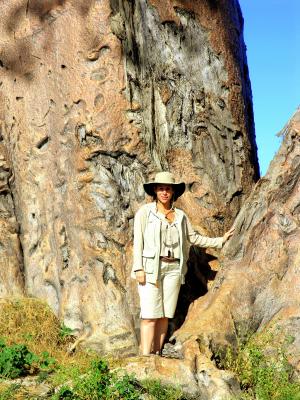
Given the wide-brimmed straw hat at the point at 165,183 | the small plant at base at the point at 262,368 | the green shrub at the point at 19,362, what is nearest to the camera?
the small plant at base at the point at 262,368

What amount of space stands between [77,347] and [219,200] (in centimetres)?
205

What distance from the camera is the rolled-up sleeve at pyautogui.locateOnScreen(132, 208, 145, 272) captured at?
20.6 ft

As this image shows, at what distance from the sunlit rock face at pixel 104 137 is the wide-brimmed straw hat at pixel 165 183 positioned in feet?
0.58

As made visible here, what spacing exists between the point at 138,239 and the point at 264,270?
117 cm

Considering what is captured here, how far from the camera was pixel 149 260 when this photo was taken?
6285 mm

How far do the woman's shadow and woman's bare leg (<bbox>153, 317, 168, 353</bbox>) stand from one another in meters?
0.30

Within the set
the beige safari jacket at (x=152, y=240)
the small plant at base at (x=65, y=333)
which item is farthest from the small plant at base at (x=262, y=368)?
the small plant at base at (x=65, y=333)

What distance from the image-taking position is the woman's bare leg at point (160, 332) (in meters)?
6.46

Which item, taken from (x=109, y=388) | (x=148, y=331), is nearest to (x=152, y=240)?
(x=148, y=331)

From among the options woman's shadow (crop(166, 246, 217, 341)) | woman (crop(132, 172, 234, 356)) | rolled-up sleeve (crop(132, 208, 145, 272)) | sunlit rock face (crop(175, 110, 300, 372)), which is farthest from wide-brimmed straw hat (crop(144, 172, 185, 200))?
sunlit rock face (crop(175, 110, 300, 372))

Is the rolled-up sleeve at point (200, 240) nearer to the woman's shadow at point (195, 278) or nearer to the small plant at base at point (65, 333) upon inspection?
the woman's shadow at point (195, 278)

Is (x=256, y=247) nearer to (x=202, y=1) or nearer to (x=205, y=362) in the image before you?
(x=205, y=362)

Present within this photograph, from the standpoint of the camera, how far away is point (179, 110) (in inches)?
283

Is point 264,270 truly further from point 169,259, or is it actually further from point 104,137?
point 104,137
